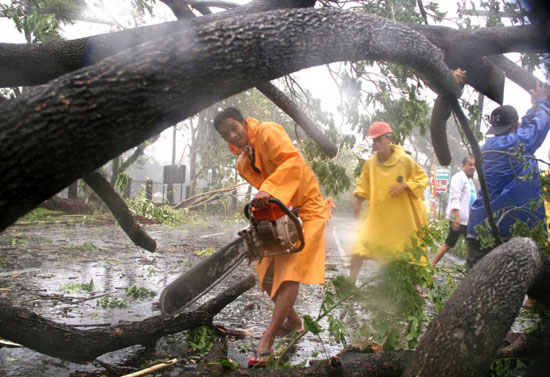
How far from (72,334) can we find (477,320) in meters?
2.26

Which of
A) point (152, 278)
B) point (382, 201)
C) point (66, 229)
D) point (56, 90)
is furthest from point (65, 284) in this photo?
point (66, 229)

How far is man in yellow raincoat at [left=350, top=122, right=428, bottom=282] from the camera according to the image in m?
4.97

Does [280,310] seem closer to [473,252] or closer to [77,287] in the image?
[473,252]

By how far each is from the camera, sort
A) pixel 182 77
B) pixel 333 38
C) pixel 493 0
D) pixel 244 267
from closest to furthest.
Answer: pixel 182 77 → pixel 333 38 → pixel 493 0 → pixel 244 267

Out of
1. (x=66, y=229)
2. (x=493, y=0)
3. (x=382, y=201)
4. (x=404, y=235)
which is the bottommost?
(x=66, y=229)

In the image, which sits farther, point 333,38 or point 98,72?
point 333,38

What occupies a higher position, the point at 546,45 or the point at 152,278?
the point at 546,45

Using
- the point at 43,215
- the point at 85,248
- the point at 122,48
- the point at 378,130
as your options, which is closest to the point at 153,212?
the point at 43,215

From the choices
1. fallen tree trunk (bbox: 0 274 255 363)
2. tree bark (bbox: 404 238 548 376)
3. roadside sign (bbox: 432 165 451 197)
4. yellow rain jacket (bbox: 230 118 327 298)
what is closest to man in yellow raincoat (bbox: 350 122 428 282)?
yellow rain jacket (bbox: 230 118 327 298)

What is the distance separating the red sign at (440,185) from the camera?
20609 millimetres

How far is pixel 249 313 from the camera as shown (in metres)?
4.43

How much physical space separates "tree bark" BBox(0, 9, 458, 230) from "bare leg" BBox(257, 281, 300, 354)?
2193 mm

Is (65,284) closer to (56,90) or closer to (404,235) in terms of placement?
(404,235)

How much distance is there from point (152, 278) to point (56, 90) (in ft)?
16.6
